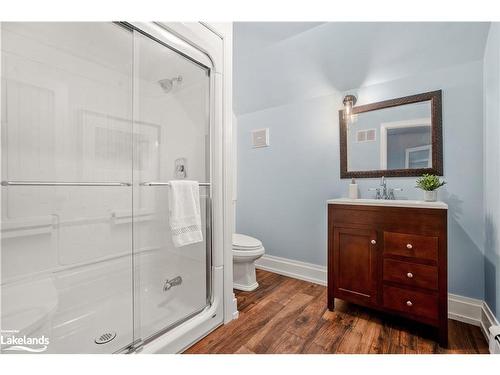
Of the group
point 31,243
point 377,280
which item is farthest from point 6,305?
point 377,280

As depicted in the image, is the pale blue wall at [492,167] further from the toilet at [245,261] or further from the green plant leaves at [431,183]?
the toilet at [245,261]

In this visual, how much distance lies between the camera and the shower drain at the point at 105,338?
1.25m

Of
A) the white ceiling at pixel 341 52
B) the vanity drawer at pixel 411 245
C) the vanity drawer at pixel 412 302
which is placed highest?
the white ceiling at pixel 341 52

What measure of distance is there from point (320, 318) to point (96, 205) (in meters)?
1.75

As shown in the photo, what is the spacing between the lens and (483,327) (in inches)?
58.6

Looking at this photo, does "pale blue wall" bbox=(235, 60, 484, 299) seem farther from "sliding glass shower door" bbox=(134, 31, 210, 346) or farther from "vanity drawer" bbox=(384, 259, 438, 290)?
"sliding glass shower door" bbox=(134, 31, 210, 346)

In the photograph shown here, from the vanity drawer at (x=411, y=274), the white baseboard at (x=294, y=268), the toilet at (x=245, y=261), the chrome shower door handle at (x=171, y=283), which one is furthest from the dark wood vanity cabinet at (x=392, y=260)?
the chrome shower door handle at (x=171, y=283)

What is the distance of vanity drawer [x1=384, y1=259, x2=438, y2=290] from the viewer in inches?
54.6

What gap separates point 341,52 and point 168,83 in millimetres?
1440

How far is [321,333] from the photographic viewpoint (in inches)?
58.0

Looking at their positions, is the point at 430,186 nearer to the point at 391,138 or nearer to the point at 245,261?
the point at 391,138

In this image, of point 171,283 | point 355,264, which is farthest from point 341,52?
point 171,283

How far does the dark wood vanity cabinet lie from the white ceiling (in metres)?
1.17

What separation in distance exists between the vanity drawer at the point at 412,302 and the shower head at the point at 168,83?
2030 mm
